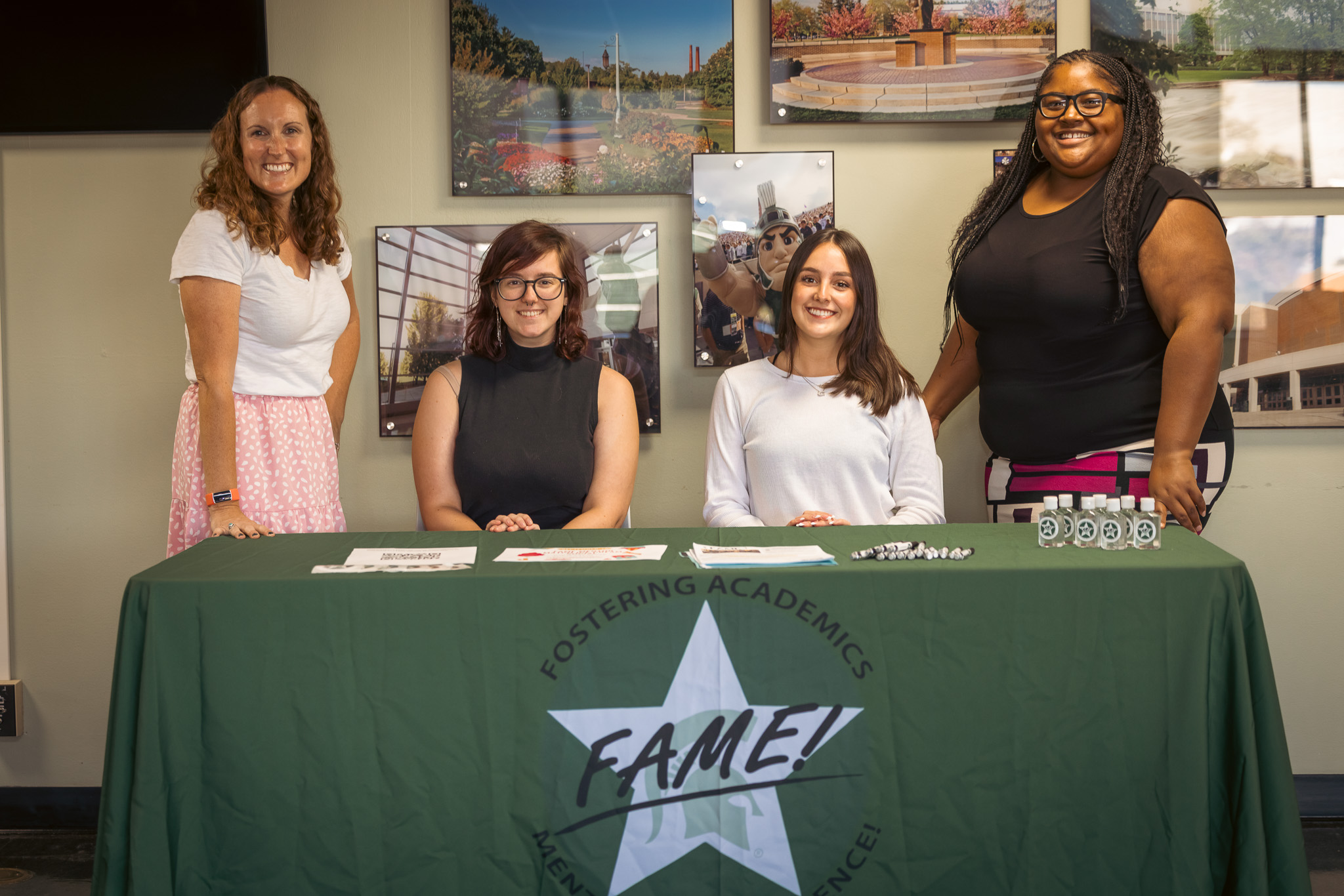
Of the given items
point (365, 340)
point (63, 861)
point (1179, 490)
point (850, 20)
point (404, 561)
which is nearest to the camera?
point (404, 561)

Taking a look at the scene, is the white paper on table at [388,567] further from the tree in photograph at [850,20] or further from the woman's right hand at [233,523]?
the tree in photograph at [850,20]

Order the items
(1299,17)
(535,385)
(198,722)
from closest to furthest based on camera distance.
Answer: (198,722)
(535,385)
(1299,17)

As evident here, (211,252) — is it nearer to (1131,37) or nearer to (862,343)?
(862,343)

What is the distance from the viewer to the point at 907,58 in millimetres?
2367

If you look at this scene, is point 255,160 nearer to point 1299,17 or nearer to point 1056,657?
point 1056,657

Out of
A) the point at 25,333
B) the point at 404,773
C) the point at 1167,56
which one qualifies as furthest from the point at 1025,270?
the point at 25,333

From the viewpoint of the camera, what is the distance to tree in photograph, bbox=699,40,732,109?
238cm

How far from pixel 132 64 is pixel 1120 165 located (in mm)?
2362

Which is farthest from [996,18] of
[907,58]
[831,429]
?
[831,429]

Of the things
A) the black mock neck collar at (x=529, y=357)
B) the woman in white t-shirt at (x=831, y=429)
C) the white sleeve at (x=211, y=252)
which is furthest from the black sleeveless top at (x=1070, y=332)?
the white sleeve at (x=211, y=252)

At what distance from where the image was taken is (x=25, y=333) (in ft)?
8.01

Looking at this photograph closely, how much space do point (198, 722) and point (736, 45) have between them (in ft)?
6.47

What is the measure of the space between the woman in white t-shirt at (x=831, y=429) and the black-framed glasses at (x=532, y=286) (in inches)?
17.3

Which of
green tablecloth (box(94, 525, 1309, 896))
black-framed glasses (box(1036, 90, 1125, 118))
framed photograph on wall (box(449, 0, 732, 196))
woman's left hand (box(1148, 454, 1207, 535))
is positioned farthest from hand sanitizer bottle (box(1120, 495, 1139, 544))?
framed photograph on wall (box(449, 0, 732, 196))
